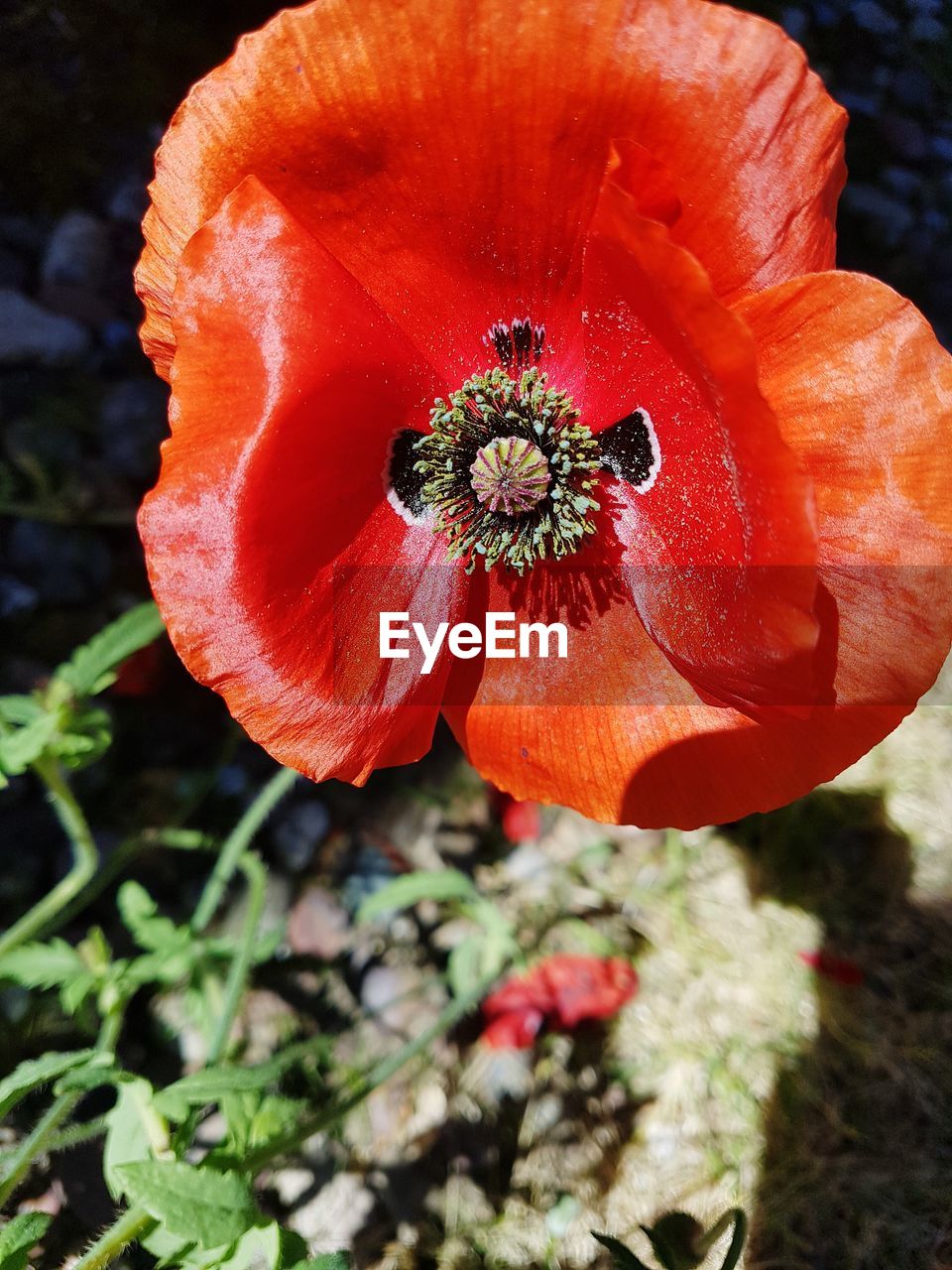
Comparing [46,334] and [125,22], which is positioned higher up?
[125,22]

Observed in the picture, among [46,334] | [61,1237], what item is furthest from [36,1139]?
[46,334]

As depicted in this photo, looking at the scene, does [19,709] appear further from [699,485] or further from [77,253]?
[77,253]

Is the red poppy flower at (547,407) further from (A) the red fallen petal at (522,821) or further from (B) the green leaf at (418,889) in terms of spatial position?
(A) the red fallen petal at (522,821)

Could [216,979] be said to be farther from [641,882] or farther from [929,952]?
[929,952]

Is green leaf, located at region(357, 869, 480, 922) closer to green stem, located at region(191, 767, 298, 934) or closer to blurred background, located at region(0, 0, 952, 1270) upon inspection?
green stem, located at region(191, 767, 298, 934)

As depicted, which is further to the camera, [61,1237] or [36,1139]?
[61,1237]

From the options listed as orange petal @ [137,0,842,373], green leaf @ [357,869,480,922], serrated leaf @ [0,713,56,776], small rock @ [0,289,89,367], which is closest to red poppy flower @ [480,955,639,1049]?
green leaf @ [357,869,480,922]

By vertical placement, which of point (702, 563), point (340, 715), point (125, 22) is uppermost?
point (125, 22)
